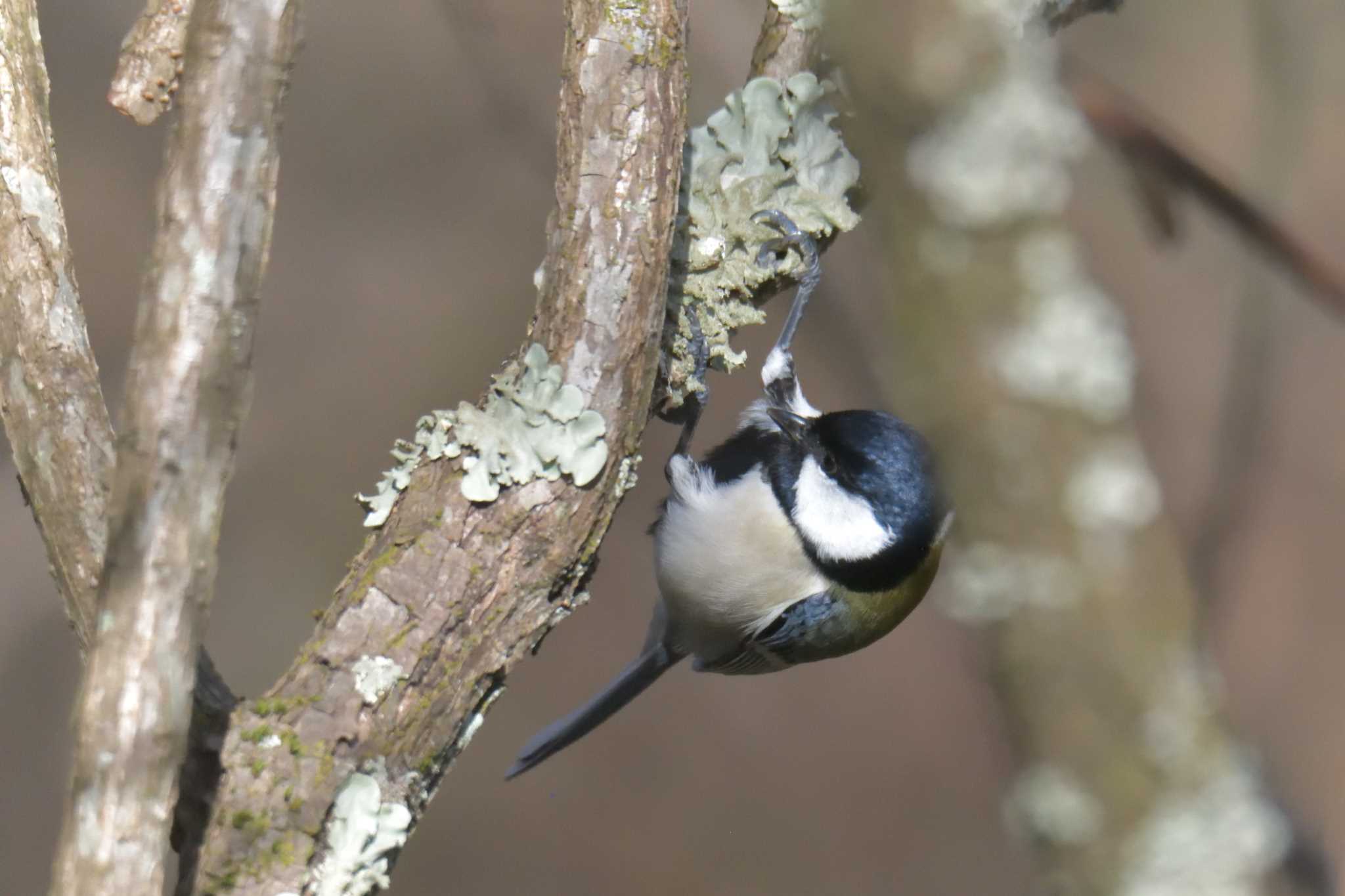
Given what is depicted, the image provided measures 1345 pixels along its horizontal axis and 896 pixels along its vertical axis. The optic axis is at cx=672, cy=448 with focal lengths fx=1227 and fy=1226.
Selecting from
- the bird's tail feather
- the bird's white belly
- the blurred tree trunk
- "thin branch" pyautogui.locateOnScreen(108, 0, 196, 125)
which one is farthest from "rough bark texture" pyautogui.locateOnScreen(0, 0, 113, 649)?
the bird's tail feather

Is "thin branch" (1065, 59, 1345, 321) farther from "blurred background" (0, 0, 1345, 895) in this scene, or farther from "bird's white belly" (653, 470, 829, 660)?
"blurred background" (0, 0, 1345, 895)

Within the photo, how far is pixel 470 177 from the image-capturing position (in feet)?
9.82

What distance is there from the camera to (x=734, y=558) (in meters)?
1.73

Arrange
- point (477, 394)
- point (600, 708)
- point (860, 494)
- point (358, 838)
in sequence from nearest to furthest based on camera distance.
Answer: point (358, 838) < point (860, 494) < point (600, 708) < point (477, 394)

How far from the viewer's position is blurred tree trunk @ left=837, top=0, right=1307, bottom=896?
51 cm

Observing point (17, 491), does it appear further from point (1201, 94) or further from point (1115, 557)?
point (1201, 94)

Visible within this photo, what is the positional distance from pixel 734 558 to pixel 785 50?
27.2 inches

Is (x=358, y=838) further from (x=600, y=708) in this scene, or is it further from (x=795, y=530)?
(x=600, y=708)

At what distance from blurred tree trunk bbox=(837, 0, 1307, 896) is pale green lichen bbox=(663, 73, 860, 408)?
742 millimetres

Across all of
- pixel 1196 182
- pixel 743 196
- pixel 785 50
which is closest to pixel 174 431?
pixel 1196 182

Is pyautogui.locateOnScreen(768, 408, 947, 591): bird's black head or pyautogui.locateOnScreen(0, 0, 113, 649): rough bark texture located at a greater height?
pyautogui.locateOnScreen(0, 0, 113, 649): rough bark texture

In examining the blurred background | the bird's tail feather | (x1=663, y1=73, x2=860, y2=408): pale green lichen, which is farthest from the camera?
the blurred background

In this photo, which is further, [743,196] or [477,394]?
[477,394]

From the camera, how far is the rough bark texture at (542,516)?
1017 mm
